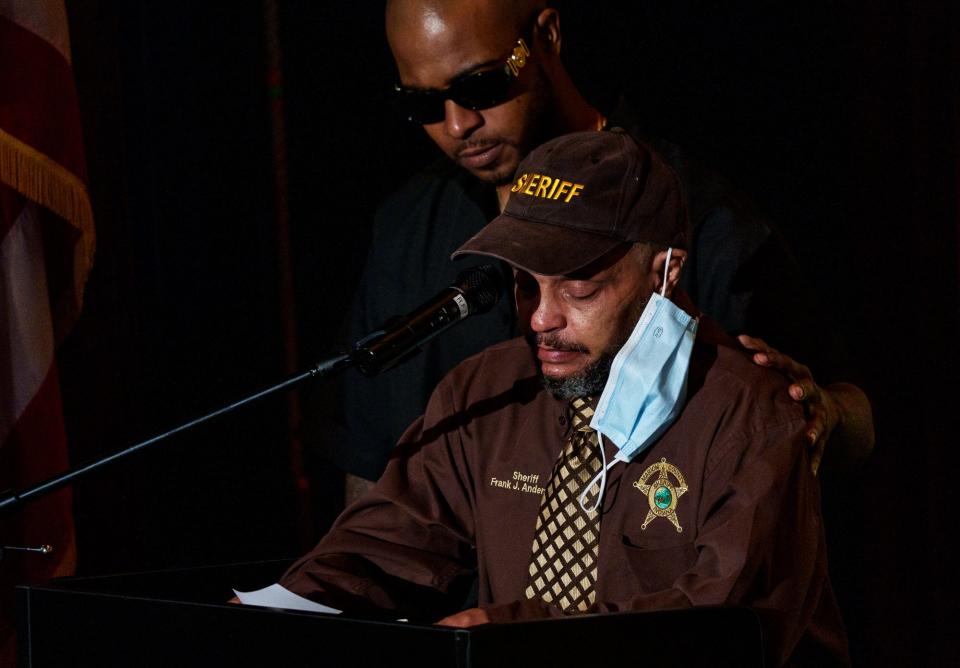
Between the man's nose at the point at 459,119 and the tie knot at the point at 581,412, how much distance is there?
74 centimetres

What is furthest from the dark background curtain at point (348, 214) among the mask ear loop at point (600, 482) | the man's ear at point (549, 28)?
the mask ear loop at point (600, 482)

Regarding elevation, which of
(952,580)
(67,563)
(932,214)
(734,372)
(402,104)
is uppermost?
(402,104)

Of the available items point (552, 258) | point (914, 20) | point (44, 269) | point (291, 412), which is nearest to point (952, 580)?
point (914, 20)

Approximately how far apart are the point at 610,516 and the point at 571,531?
0.24ft

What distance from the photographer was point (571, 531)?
1.95m

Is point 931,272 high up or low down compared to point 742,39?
down

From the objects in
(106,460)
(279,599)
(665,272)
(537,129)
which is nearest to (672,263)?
(665,272)

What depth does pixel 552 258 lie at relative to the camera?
1.92 metres

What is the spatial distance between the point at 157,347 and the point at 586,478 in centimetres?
168

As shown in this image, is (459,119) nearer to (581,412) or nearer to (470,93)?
(470,93)

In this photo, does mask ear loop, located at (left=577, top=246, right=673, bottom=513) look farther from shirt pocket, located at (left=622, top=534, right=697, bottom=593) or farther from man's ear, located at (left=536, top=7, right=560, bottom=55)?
man's ear, located at (left=536, top=7, right=560, bottom=55)

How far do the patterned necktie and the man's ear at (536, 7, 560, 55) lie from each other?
964 mm

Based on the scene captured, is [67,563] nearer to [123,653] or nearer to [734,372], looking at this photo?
[123,653]

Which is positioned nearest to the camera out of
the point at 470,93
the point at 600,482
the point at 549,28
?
the point at 600,482
